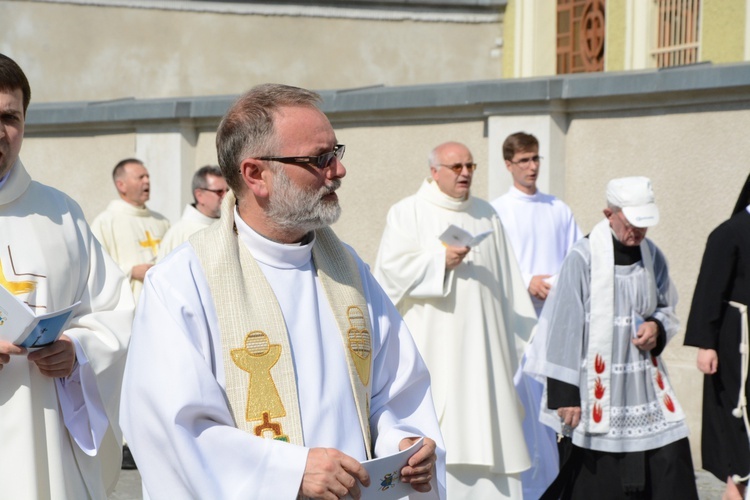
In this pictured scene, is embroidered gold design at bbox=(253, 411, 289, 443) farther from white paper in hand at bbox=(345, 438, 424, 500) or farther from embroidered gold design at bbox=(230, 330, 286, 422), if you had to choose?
white paper in hand at bbox=(345, 438, 424, 500)

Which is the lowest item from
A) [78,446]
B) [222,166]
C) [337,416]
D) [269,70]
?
[78,446]

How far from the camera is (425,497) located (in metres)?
3.46

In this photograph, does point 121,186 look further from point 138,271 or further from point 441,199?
point 441,199

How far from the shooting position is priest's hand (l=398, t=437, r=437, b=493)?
10.8ft

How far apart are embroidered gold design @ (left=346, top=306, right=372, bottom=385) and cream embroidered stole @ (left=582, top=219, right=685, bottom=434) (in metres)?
3.24

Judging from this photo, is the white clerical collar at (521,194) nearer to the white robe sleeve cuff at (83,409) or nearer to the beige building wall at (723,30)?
the beige building wall at (723,30)

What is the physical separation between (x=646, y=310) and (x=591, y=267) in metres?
0.36

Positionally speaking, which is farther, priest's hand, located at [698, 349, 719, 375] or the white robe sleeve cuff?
priest's hand, located at [698, 349, 719, 375]

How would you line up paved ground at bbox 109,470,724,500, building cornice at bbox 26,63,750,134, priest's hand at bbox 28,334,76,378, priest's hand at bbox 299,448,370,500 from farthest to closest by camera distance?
building cornice at bbox 26,63,750,134 → paved ground at bbox 109,470,724,500 → priest's hand at bbox 28,334,76,378 → priest's hand at bbox 299,448,370,500

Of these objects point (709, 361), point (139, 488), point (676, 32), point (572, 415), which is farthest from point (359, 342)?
point (676, 32)

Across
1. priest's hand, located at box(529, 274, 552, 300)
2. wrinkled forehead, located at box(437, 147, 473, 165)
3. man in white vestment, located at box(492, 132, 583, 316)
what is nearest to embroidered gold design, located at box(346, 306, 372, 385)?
wrinkled forehead, located at box(437, 147, 473, 165)

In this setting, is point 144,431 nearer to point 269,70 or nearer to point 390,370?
point 390,370

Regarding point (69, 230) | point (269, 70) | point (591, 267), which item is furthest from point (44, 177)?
point (69, 230)

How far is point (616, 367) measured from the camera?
21.7ft
